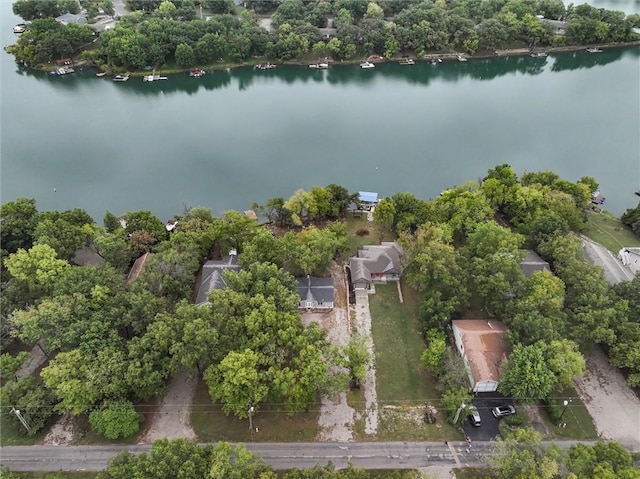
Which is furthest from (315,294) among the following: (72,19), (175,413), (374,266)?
(72,19)

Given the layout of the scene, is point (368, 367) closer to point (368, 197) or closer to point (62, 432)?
point (62, 432)

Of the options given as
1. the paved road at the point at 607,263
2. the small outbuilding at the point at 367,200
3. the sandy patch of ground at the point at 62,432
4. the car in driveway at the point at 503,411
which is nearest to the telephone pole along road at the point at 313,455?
the sandy patch of ground at the point at 62,432

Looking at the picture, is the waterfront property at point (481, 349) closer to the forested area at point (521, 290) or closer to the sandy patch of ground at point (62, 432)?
the forested area at point (521, 290)

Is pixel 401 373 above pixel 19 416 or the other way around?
the other way around

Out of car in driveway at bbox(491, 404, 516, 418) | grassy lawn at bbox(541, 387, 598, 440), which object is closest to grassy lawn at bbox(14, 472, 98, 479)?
car in driveway at bbox(491, 404, 516, 418)

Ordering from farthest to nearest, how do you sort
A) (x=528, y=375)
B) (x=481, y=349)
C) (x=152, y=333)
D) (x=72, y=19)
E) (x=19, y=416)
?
(x=72, y=19)
(x=481, y=349)
(x=152, y=333)
(x=528, y=375)
(x=19, y=416)

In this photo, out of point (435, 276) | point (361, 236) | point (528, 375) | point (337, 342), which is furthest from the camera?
point (361, 236)

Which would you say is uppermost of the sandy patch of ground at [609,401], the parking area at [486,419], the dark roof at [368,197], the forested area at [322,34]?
the forested area at [322,34]
